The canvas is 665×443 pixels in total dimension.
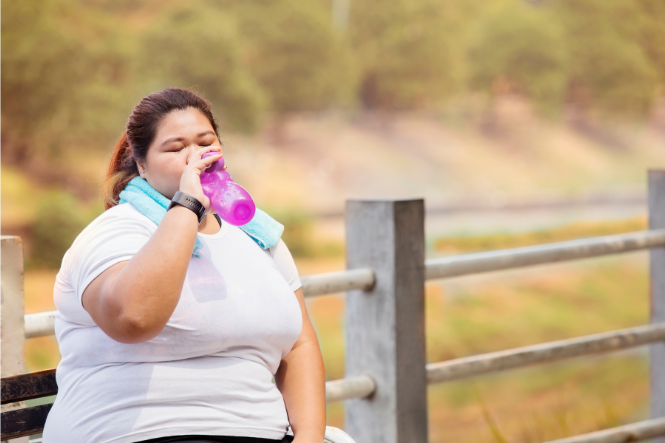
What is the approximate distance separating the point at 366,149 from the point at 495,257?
421 inches

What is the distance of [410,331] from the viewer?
195 centimetres

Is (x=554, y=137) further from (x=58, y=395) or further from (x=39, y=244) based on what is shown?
(x=58, y=395)

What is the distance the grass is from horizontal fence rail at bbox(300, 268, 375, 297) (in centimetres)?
1046

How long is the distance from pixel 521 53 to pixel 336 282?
13798mm

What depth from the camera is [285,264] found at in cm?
143

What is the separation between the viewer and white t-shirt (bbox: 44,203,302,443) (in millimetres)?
1156

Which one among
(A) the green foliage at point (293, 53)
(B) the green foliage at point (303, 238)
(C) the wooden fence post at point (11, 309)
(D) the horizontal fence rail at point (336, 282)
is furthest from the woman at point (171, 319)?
(A) the green foliage at point (293, 53)

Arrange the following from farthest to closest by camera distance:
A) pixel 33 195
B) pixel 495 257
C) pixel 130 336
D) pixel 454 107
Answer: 1. pixel 454 107
2. pixel 33 195
3. pixel 495 257
4. pixel 130 336

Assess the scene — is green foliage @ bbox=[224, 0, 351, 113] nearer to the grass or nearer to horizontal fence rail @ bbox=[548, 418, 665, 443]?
the grass

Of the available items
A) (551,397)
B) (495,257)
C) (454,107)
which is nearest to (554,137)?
(454,107)

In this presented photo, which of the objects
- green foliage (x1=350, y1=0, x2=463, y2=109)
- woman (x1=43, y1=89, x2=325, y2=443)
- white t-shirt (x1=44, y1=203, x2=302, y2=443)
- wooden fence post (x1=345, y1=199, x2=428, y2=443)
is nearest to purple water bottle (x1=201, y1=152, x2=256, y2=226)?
woman (x1=43, y1=89, x2=325, y2=443)

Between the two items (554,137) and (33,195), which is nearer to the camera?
(33,195)

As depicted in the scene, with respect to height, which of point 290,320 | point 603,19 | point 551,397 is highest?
point 603,19

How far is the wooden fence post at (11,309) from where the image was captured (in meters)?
1.43
